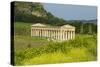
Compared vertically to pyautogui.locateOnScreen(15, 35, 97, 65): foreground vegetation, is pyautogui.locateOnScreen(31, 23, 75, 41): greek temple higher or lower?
higher

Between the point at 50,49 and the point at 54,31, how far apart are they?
7.3 inches

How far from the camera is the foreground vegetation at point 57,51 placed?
1976 mm

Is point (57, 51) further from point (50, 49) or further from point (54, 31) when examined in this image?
point (54, 31)

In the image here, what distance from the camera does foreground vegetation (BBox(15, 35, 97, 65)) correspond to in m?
1.98

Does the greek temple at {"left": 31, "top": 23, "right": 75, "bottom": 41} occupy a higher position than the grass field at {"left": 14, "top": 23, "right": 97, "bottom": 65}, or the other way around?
the greek temple at {"left": 31, "top": 23, "right": 75, "bottom": 41}

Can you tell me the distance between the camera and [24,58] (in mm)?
1975

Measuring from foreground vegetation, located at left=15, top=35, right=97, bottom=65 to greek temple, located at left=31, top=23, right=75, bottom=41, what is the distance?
48 mm

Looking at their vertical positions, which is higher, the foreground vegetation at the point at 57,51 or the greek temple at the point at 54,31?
the greek temple at the point at 54,31

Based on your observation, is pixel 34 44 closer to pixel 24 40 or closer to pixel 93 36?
pixel 24 40

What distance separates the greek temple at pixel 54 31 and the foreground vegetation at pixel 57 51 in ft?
0.16

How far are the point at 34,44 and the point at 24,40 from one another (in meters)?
0.11

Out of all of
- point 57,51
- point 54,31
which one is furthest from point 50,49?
point 54,31

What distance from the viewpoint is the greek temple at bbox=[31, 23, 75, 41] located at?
2.04m

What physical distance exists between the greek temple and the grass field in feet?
0.14
